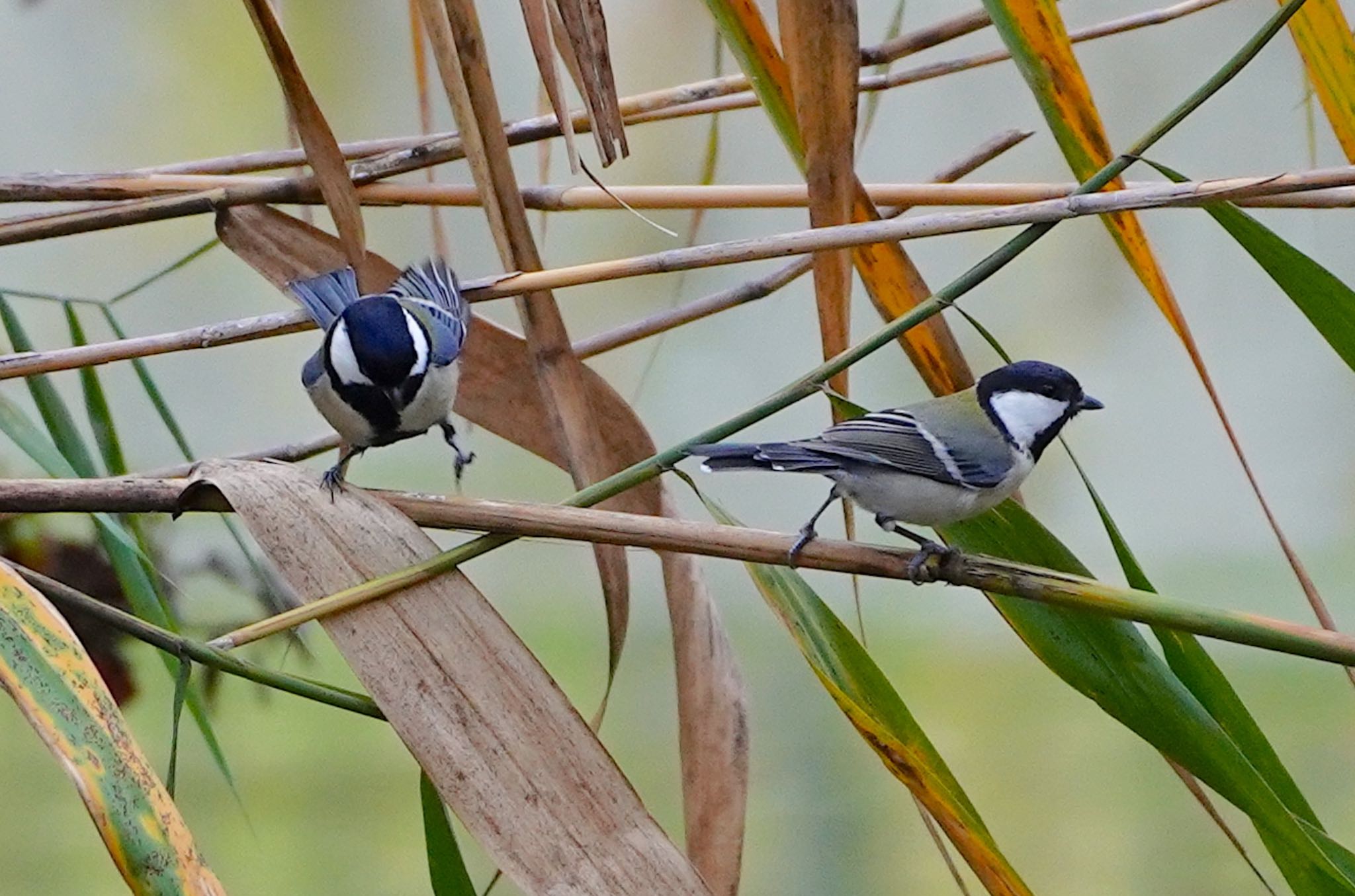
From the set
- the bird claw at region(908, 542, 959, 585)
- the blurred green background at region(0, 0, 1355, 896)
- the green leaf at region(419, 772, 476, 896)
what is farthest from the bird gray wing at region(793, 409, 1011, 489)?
the blurred green background at region(0, 0, 1355, 896)

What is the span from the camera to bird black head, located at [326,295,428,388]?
0.93 meters

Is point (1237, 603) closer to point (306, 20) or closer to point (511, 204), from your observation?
point (511, 204)

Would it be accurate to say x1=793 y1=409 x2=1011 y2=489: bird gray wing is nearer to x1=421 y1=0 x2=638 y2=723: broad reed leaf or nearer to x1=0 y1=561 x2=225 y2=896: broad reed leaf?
x1=421 y1=0 x2=638 y2=723: broad reed leaf

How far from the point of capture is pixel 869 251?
2.41 feet

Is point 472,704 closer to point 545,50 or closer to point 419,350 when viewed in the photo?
point 545,50

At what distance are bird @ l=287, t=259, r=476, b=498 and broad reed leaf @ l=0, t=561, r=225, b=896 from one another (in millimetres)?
418

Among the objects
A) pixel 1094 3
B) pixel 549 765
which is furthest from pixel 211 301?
pixel 549 765

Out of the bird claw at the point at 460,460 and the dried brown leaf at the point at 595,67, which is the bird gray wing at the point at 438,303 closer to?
the bird claw at the point at 460,460

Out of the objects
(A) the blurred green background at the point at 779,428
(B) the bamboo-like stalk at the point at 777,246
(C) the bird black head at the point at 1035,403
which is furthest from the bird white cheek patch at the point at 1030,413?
(A) the blurred green background at the point at 779,428

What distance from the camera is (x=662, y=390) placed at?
1821 mm

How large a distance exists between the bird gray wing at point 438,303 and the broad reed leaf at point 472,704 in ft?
0.84

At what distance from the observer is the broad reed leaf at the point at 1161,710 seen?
19.7 inches

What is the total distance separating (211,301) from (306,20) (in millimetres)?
431

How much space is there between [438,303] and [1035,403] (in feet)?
1.49
